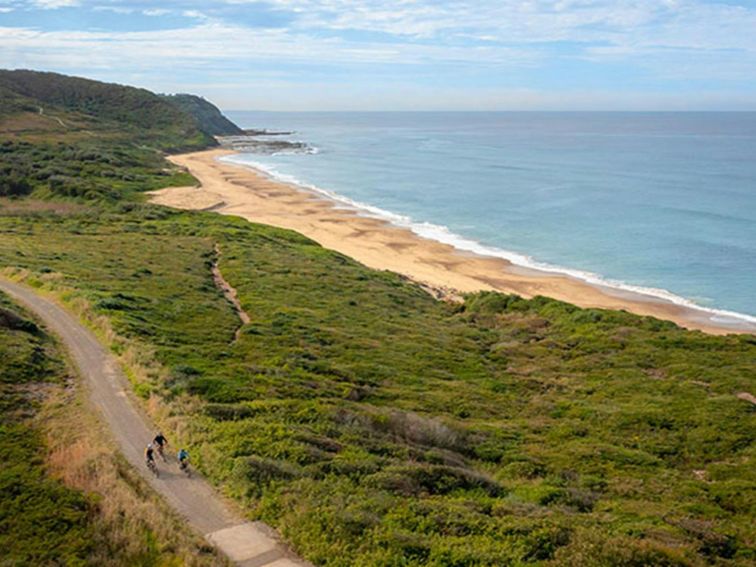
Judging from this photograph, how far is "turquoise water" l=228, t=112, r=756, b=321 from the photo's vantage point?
62.1 metres

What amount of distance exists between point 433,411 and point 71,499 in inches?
512

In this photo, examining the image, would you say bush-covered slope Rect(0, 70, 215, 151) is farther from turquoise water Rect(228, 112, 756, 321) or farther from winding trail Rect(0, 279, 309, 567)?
winding trail Rect(0, 279, 309, 567)

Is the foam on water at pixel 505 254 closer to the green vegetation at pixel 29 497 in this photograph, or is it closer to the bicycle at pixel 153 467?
the bicycle at pixel 153 467

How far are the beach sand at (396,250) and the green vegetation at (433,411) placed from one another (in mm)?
11197

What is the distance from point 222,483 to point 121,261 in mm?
31973

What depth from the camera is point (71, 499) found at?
1323cm

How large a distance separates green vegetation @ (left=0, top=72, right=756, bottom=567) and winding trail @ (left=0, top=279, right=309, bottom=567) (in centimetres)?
41

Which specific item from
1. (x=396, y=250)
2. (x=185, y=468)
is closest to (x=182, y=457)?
(x=185, y=468)

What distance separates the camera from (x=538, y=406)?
26109 millimetres

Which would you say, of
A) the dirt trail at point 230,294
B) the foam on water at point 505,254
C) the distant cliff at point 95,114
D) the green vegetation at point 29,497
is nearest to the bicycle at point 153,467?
the green vegetation at point 29,497

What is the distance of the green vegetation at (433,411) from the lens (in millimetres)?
13625

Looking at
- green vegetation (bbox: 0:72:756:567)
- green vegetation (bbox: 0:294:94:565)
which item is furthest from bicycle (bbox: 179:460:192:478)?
green vegetation (bbox: 0:294:94:565)

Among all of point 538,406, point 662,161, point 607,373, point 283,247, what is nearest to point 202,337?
point 538,406

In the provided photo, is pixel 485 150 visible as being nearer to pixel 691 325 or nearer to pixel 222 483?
pixel 691 325
